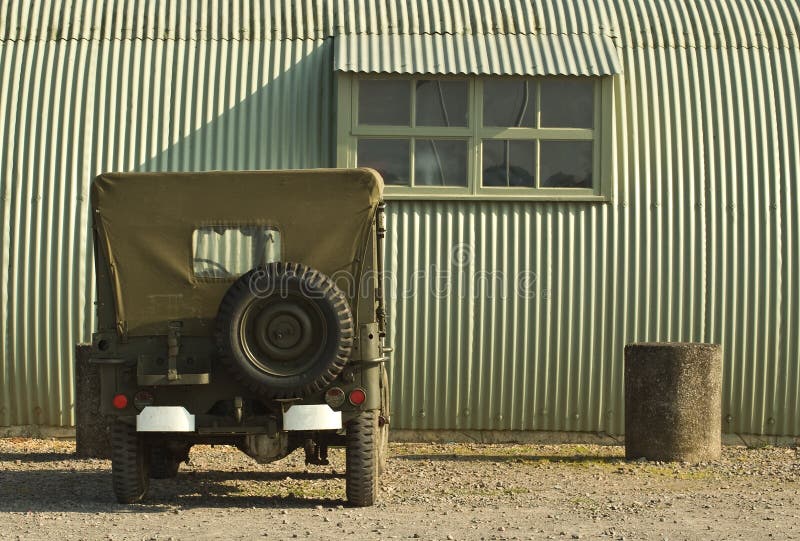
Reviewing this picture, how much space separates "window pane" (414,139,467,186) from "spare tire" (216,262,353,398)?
16.5ft

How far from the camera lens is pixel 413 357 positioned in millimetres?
12828

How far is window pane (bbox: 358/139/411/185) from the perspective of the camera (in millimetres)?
13016

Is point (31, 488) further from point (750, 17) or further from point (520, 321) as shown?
point (750, 17)

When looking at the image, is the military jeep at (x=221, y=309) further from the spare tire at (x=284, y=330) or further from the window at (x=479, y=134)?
the window at (x=479, y=134)

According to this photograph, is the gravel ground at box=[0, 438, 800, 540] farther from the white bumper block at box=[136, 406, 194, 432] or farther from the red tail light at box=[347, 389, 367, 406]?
the red tail light at box=[347, 389, 367, 406]

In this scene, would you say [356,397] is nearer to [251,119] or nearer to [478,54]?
[251,119]

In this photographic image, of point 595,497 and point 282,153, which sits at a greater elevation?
point 282,153

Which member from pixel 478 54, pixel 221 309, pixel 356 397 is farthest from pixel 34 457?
pixel 478 54

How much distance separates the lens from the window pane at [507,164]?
13008 mm

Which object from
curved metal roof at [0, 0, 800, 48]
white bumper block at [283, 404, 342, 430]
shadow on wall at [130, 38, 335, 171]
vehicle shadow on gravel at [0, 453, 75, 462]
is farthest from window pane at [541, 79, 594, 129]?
vehicle shadow on gravel at [0, 453, 75, 462]

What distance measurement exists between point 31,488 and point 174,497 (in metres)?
1.35

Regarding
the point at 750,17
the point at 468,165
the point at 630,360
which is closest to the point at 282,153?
the point at 468,165

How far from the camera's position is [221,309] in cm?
817

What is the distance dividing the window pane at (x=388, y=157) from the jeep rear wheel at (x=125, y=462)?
5.28 m
